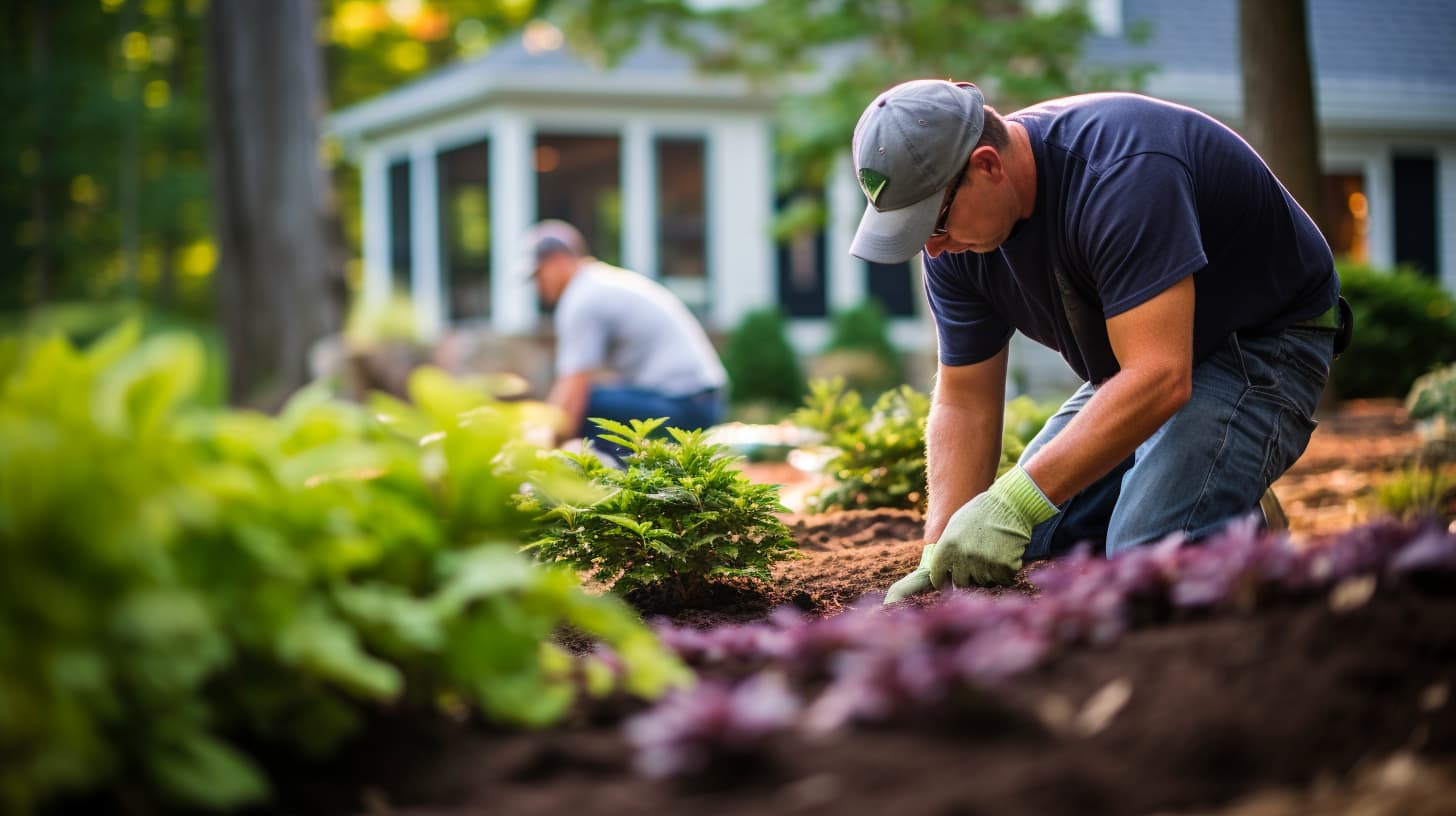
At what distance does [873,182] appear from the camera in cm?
288

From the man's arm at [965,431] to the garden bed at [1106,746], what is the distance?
158 centimetres

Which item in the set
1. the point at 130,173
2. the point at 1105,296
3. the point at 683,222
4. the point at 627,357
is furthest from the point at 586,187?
the point at 130,173

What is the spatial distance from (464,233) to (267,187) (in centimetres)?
305

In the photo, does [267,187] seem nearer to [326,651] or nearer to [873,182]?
[873,182]

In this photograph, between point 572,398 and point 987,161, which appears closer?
point 987,161

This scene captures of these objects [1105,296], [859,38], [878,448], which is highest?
[859,38]

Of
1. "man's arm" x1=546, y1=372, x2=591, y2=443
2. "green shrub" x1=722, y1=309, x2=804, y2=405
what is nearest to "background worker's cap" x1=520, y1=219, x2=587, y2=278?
"man's arm" x1=546, y1=372, x2=591, y2=443

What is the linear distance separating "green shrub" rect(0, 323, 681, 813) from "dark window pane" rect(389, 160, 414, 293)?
52.8ft

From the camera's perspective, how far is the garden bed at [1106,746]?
4.61ft

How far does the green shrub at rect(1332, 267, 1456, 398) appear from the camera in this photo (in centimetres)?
1027

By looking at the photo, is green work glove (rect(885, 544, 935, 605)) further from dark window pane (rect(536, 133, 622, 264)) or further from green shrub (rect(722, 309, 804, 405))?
dark window pane (rect(536, 133, 622, 264))

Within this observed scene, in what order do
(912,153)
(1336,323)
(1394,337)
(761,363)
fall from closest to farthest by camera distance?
(912,153) → (1336,323) → (1394,337) → (761,363)

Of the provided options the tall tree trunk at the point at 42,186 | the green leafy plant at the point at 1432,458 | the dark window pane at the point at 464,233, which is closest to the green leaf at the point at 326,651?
the green leafy plant at the point at 1432,458

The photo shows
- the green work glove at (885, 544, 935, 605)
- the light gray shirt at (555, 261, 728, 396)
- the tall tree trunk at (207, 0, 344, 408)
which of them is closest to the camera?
the green work glove at (885, 544, 935, 605)
